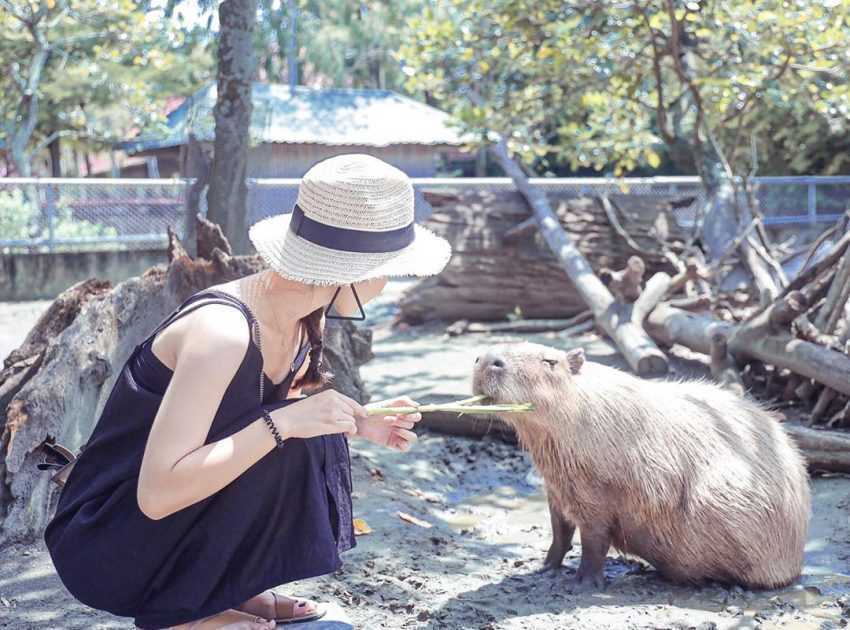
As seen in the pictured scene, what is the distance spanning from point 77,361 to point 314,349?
1732mm

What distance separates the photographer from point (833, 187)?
1319cm

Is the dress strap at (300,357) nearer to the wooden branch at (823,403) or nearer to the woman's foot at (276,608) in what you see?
the woman's foot at (276,608)

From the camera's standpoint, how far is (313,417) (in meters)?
2.03

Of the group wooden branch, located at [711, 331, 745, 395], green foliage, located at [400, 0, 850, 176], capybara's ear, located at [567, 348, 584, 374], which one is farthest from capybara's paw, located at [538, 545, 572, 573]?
green foliage, located at [400, 0, 850, 176]

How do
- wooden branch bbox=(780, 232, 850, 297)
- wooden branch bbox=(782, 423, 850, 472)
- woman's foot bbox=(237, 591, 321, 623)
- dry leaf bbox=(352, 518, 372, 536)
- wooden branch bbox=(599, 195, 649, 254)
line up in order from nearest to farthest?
woman's foot bbox=(237, 591, 321, 623), dry leaf bbox=(352, 518, 372, 536), wooden branch bbox=(782, 423, 850, 472), wooden branch bbox=(780, 232, 850, 297), wooden branch bbox=(599, 195, 649, 254)

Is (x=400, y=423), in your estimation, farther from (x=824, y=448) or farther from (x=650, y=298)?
(x=650, y=298)

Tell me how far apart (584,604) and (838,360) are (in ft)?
7.58

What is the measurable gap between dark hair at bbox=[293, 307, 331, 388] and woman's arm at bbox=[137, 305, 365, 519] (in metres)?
0.24

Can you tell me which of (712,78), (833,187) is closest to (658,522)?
(712,78)

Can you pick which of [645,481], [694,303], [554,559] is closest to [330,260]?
[645,481]

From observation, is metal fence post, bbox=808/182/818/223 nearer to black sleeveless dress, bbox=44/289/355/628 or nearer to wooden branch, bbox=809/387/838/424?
wooden branch, bbox=809/387/838/424

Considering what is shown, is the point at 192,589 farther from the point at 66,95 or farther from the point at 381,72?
the point at 381,72

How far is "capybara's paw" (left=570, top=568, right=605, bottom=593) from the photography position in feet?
10.7

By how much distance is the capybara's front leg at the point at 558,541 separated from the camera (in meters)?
3.45
